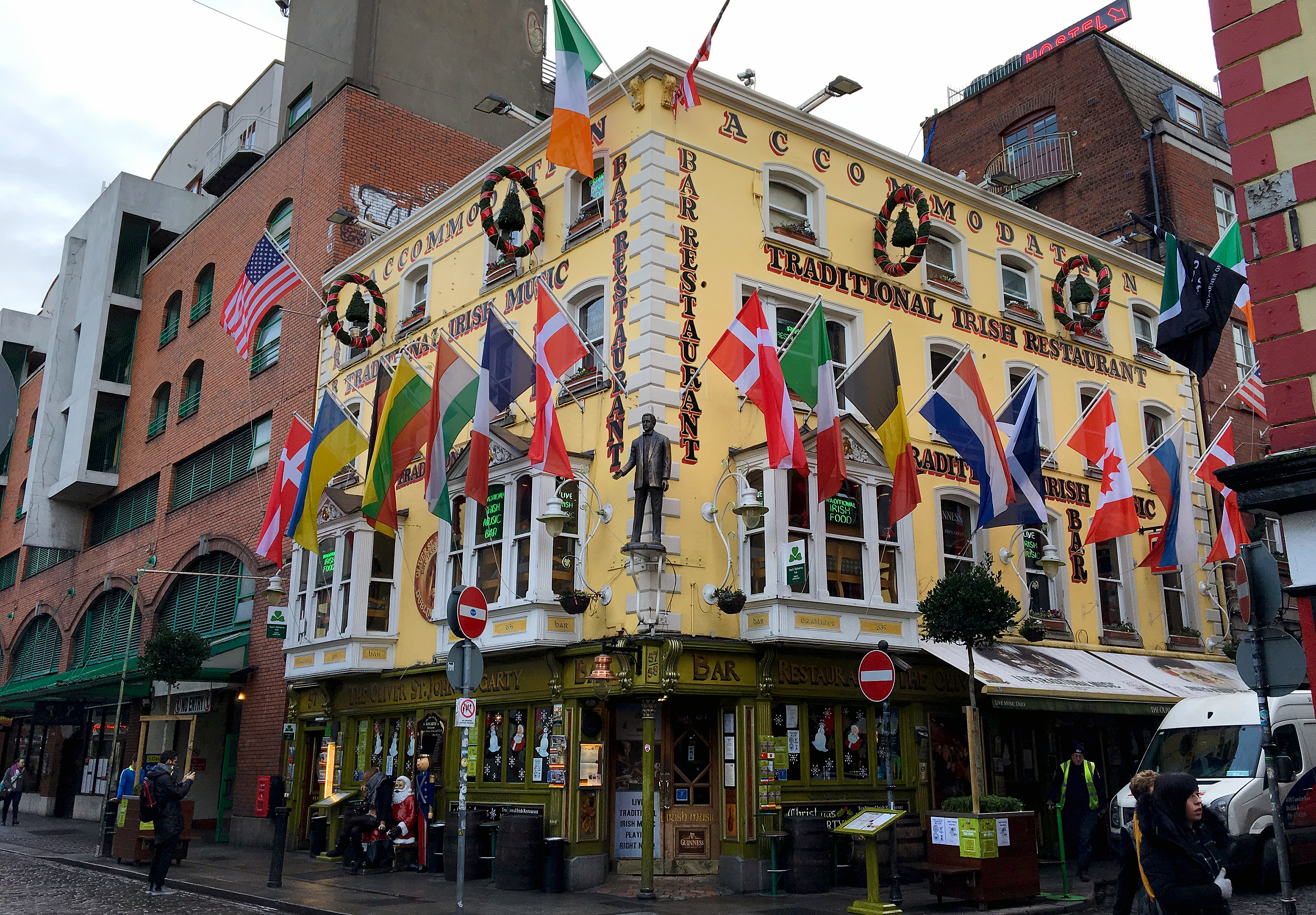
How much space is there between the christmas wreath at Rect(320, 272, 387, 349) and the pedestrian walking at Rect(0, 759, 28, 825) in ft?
59.5

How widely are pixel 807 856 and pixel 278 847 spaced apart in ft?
25.5

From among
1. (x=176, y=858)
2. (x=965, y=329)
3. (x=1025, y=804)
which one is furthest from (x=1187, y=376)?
(x=176, y=858)

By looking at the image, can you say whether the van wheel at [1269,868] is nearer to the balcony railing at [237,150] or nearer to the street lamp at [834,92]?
the street lamp at [834,92]

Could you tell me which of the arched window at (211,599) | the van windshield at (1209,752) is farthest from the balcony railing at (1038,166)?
the arched window at (211,599)

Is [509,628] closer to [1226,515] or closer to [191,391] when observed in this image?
[1226,515]

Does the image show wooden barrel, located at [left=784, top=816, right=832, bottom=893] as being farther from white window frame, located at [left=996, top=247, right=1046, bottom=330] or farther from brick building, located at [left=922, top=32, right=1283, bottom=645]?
brick building, located at [left=922, top=32, right=1283, bottom=645]

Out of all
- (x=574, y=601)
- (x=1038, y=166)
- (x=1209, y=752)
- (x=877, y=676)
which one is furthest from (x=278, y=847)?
(x=1038, y=166)

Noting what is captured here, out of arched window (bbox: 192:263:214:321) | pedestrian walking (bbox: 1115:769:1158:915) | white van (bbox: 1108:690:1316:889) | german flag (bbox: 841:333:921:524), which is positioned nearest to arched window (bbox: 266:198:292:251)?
arched window (bbox: 192:263:214:321)

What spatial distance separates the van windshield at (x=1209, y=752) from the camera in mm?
15047

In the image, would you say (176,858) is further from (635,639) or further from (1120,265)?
(1120,265)

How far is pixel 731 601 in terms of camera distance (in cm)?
1590

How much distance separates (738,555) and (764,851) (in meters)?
4.38

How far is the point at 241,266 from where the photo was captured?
31406 millimetres

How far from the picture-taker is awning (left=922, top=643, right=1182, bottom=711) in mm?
17922
